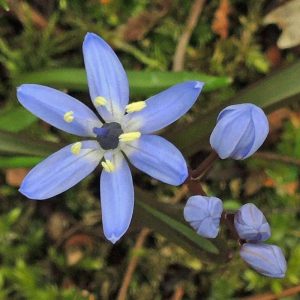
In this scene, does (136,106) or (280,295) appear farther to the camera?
(280,295)

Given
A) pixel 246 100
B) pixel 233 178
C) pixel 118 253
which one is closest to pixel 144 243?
pixel 118 253

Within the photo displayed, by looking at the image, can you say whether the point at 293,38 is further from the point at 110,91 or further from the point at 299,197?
the point at 110,91

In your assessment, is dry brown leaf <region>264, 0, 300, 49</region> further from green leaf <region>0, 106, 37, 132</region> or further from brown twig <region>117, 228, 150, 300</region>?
green leaf <region>0, 106, 37, 132</region>

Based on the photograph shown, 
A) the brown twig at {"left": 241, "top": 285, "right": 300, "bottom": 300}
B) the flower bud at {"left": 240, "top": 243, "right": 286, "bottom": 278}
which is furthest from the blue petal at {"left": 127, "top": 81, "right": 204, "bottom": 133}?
the brown twig at {"left": 241, "top": 285, "right": 300, "bottom": 300}

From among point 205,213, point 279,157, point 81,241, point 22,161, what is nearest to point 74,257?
point 81,241

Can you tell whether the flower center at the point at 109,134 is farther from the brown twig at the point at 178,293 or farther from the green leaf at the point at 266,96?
the brown twig at the point at 178,293

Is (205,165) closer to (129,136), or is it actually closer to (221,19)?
(129,136)

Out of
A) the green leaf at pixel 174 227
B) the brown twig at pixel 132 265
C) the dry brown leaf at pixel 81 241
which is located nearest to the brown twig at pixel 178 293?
the brown twig at pixel 132 265
